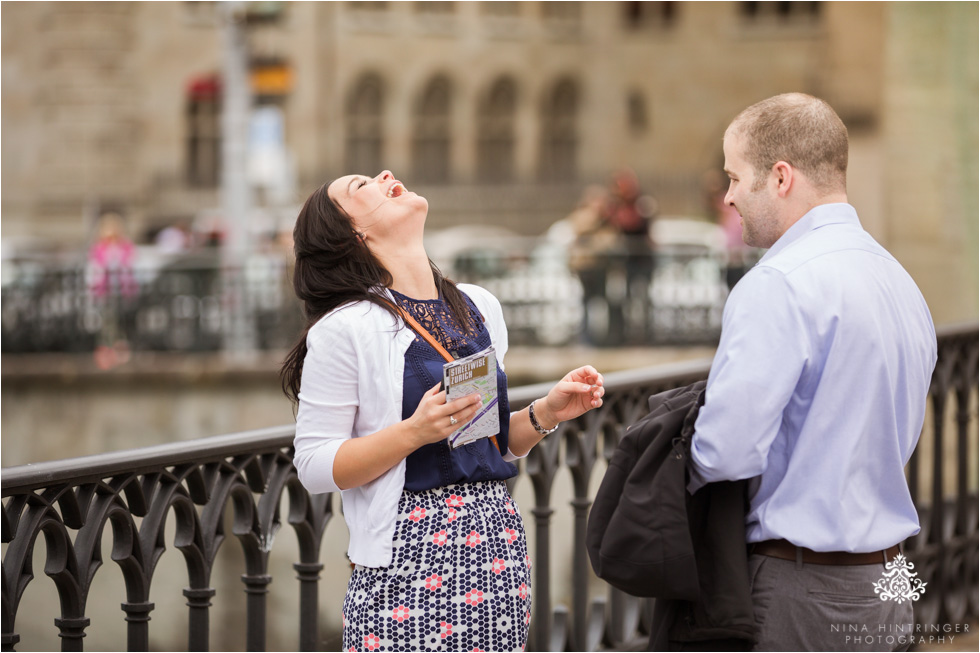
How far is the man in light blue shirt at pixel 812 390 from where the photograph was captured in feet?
7.93

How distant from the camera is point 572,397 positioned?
9.11ft

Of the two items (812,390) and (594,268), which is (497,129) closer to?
(594,268)

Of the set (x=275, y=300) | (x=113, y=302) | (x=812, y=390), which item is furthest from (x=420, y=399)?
(x=113, y=302)

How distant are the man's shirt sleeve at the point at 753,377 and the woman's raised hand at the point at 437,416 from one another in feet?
1.63

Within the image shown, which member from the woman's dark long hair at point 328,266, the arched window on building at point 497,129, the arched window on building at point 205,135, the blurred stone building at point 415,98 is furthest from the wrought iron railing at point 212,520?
the arched window on building at point 497,129

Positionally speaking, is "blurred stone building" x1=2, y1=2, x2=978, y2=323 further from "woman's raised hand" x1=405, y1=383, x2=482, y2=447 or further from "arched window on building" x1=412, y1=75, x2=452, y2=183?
"woman's raised hand" x1=405, y1=383, x2=482, y2=447

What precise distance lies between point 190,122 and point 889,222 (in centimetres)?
3381

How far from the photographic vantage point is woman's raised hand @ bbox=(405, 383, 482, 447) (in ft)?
7.79

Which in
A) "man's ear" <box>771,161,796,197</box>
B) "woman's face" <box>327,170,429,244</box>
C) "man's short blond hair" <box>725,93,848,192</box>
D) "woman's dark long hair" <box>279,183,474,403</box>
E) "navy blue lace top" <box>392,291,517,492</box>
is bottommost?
"navy blue lace top" <box>392,291,517,492</box>

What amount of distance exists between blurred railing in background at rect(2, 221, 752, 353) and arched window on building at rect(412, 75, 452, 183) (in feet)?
88.6

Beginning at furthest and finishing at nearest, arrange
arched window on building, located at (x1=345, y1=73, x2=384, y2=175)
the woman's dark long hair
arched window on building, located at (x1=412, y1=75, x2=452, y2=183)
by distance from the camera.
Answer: arched window on building, located at (x1=412, y1=75, x2=452, y2=183) → arched window on building, located at (x1=345, y1=73, x2=384, y2=175) → the woman's dark long hair

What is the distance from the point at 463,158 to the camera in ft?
140

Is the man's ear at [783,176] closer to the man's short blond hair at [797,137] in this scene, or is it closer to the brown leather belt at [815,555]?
the man's short blond hair at [797,137]

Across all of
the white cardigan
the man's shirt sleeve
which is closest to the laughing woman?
the white cardigan
